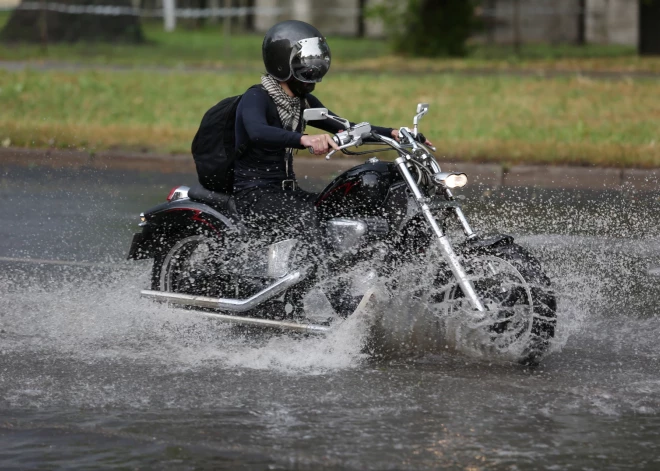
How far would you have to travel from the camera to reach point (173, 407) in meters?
5.27

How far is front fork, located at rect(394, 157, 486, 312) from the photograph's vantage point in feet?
18.4

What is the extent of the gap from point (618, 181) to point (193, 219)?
5637 millimetres

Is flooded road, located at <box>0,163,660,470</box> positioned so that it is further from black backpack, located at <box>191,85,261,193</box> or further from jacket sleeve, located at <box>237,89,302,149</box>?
jacket sleeve, located at <box>237,89,302,149</box>

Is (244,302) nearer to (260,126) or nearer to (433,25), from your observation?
(260,126)

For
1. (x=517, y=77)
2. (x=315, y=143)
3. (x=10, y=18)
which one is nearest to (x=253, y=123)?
(x=315, y=143)

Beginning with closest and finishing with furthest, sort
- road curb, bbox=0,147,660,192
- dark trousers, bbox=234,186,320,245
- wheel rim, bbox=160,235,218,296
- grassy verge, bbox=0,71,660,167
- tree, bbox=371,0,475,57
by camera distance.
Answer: dark trousers, bbox=234,186,320,245 → wheel rim, bbox=160,235,218,296 → road curb, bbox=0,147,660,192 → grassy verge, bbox=0,71,660,167 → tree, bbox=371,0,475,57

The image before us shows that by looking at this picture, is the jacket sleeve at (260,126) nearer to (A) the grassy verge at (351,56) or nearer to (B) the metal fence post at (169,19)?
(A) the grassy verge at (351,56)

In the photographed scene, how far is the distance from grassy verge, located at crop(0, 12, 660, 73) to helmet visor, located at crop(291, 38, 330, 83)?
15.5 metres

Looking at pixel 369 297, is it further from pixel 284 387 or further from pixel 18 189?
pixel 18 189

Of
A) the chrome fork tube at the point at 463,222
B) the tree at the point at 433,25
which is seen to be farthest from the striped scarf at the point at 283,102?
the tree at the point at 433,25

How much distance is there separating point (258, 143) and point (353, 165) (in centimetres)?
580

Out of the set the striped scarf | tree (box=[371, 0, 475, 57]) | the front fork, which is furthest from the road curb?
tree (box=[371, 0, 475, 57])

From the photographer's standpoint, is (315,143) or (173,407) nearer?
(173,407)

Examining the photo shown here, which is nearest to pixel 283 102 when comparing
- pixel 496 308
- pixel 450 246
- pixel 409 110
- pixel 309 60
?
pixel 309 60
